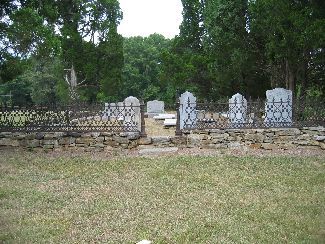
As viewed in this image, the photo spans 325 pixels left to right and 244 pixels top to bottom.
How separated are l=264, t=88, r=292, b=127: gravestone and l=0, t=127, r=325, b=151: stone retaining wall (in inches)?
20.8

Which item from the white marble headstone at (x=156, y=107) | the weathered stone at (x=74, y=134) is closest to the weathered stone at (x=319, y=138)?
the weathered stone at (x=74, y=134)

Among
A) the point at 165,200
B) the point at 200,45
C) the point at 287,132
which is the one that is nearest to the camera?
the point at 165,200

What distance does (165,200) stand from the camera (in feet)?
20.6

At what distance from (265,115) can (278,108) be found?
0.50 m

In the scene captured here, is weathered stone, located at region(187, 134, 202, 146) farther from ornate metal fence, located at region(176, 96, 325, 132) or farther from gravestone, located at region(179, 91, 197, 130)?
gravestone, located at region(179, 91, 197, 130)

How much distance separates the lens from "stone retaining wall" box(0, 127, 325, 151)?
36.9 ft

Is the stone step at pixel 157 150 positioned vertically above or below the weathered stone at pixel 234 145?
below

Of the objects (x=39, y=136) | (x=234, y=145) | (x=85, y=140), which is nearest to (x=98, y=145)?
(x=85, y=140)

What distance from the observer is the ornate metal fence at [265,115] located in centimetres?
1146

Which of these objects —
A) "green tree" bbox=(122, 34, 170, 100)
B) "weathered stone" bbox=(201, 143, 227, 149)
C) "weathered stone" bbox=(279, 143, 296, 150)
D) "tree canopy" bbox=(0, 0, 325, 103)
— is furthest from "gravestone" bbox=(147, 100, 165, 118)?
"green tree" bbox=(122, 34, 170, 100)

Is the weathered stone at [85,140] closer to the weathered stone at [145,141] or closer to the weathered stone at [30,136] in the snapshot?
the weathered stone at [30,136]

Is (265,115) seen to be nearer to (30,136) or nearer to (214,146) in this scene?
(214,146)

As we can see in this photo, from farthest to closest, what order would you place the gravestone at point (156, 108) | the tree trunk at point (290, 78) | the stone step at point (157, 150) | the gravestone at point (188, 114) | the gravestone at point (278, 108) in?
the gravestone at point (156, 108)
the tree trunk at point (290, 78)
the gravestone at point (188, 114)
the gravestone at point (278, 108)
the stone step at point (157, 150)

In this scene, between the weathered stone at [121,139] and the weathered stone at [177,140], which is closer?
the weathered stone at [121,139]
